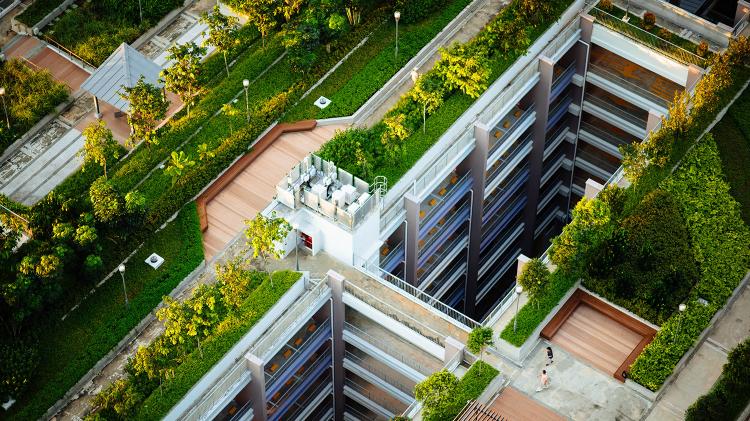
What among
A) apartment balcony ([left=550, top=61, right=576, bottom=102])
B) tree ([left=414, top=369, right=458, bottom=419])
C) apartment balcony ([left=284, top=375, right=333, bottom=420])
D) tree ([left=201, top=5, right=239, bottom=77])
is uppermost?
apartment balcony ([left=550, top=61, right=576, bottom=102])

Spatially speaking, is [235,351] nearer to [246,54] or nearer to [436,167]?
[436,167]

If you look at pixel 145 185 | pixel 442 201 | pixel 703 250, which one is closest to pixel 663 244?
pixel 703 250

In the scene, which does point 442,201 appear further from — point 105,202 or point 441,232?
point 105,202

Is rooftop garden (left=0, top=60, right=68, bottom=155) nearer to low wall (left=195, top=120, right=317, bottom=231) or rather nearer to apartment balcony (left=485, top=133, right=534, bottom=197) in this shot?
low wall (left=195, top=120, right=317, bottom=231)

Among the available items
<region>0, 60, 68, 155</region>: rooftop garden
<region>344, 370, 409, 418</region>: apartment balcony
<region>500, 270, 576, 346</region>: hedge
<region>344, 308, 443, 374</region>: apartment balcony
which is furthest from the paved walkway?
<region>0, 60, 68, 155</region>: rooftop garden

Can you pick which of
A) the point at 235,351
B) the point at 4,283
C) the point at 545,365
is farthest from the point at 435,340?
the point at 4,283

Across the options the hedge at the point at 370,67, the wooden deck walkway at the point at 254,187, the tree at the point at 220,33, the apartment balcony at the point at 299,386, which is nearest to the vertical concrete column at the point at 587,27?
the hedge at the point at 370,67
